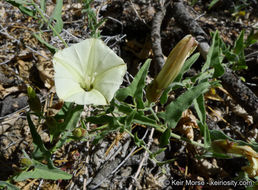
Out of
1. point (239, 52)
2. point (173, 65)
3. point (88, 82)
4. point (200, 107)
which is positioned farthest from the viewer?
point (239, 52)

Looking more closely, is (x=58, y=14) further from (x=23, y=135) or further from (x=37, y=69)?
(x=23, y=135)

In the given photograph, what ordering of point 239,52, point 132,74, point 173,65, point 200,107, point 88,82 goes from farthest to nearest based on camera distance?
point 132,74
point 239,52
point 88,82
point 200,107
point 173,65

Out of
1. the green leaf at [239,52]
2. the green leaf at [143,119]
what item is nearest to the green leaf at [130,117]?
the green leaf at [143,119]

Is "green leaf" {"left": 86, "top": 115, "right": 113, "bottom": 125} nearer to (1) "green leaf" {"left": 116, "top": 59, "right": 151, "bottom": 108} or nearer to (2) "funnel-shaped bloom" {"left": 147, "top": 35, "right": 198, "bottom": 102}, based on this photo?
(1) "green leaf" {"left": 116, "top": 59, "right": 151, "bottom": 108}

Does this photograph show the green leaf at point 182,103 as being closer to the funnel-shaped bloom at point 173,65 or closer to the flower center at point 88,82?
the funnel-shaped bloom at point 173,65

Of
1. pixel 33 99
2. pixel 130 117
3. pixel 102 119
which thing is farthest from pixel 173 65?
pixel 33 99

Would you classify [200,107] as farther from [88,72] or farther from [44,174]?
[44,174]
